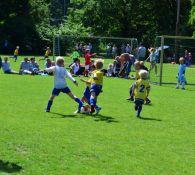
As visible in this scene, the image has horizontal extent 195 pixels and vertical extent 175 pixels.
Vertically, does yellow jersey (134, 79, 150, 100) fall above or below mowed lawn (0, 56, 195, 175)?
above

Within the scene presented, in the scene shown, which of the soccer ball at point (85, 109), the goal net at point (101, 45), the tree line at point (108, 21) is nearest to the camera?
the soccer ball at point (85, 109)

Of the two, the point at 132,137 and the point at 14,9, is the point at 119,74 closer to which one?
the point at 132,137

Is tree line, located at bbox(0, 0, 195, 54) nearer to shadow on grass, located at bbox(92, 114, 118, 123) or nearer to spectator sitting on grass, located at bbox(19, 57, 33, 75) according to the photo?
spectator sitting on grass, located at bbox(19, 57, 33, 75)

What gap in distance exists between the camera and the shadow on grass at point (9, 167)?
7785 mm

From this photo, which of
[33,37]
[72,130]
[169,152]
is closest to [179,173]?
[169,152]

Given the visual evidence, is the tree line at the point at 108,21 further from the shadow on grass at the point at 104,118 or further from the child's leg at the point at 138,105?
the shadow on grass at the point at 104,118

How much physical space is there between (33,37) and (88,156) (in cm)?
4885

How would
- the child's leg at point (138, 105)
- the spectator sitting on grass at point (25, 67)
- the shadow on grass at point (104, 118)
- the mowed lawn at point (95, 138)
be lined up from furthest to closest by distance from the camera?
the spectator sitting on grass at point (25, 67)
the child's leg at point (138, 105)
the shadow on grass at point (104, 118)
the mowed lawn at point (95, 138)

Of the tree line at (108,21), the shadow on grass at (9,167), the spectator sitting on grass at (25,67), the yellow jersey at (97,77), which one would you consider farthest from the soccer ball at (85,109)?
the tree line at (108,21)

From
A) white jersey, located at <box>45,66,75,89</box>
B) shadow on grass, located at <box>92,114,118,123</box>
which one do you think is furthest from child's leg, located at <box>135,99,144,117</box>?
white jersey, located at <box>45,66,75,89</box>

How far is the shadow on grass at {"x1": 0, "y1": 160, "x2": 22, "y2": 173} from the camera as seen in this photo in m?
7.79

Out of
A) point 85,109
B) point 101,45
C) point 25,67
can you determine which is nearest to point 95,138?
point 85,109

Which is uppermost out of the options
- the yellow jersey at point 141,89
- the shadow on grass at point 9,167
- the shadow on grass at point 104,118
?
the yellow jersey at point 141,89

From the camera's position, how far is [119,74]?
29.0 metres
